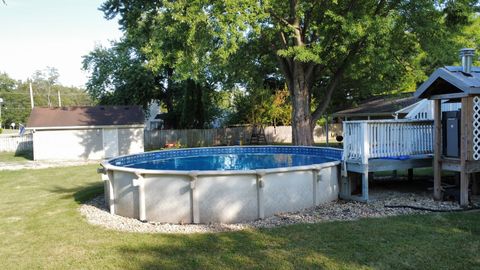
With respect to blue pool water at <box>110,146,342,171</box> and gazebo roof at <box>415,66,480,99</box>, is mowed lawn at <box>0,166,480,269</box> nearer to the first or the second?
gazebo roof at <box>415,66,480,99</box>

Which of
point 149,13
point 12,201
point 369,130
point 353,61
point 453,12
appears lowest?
point 12,201

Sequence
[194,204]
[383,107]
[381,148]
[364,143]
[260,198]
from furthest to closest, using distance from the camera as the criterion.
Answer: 1. [383,107]
2. [381,148]
3. [364,143]
4. [260,198]
5. [194,204]

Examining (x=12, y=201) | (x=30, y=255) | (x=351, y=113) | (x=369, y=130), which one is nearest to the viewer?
(x=30, y=255)

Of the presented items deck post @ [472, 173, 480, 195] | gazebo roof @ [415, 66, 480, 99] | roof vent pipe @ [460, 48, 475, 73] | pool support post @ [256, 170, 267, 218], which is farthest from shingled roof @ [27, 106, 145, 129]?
roof vent pipe @ [460, 48, 475, 73]

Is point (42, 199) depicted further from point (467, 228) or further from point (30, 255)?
point (467, 228)

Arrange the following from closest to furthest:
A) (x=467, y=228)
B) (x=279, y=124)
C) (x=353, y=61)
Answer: (x=467, y=228), (x=353, y=61), (x=279, y=124)

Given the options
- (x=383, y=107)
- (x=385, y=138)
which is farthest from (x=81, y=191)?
(x=383, y=107)

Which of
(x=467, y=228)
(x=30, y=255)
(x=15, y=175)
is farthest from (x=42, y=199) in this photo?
(x=467, y=228)

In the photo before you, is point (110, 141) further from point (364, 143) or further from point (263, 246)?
point (263, 246)

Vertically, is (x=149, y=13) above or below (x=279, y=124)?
above

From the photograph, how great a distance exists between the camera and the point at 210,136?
1303 inches

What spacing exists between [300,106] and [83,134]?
1427 centimetres

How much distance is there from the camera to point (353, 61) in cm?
1819

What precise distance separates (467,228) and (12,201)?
1084cm
